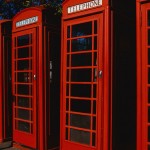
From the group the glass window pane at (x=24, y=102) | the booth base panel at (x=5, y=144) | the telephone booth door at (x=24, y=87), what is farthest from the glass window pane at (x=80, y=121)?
the booth base panel at (x=5, y=144)

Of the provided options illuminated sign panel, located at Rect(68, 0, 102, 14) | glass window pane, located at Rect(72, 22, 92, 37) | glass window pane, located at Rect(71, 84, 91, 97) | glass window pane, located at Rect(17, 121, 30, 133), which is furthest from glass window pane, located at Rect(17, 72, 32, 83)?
illuminated sign panel, located at Rect(68, 0, 102, 14)

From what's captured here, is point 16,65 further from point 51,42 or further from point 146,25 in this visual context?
point 146,25

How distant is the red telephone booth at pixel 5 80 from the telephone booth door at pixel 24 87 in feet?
2.09

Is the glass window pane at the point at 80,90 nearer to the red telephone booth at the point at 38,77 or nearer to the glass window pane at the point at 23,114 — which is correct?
the red telephone booth at the point at 38,77

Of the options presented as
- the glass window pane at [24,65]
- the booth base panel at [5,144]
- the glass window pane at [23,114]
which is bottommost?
the booth base panel at [5,144]

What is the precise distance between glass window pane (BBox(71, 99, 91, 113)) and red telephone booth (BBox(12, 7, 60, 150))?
82 cm

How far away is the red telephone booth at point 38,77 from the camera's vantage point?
5.21 meters

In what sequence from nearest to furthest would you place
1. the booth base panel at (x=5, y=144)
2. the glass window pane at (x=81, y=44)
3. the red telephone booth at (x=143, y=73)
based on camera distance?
the red telephone booth at (x=143, y=73), the glass window pane at (x=81, y=44), the booth base panel at (x=5, y=144)

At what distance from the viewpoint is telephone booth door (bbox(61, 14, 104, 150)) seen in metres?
4.14

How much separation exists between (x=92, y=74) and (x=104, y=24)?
0.72 meters

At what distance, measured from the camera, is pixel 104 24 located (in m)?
4.07

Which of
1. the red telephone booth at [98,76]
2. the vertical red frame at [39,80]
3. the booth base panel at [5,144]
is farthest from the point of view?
the booth base panel at [5,144]

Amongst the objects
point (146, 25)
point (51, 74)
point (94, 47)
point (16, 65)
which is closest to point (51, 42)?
point (51, 74)

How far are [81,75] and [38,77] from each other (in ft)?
3.62
